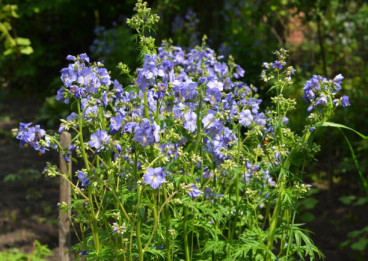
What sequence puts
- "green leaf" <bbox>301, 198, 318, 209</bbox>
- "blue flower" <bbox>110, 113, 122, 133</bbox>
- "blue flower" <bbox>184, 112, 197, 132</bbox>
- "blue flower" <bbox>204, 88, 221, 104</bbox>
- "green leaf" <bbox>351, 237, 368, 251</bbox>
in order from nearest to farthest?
"blue flower" <bbox>110, 113, 122, 133</bbox>, "blue flower" <bbox>184, 112, 197, 132</bbox>, "blue flower" <bbox>204, 88, 221, 104</bbox>, "green leaf" <bbox>351, 237, 368, 251</bbox>, "green leaf" <bbox>301, 198, 318, 209</bbox>

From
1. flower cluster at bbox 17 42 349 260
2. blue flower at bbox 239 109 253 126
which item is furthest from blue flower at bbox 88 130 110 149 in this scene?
blue flower at bbox 239 109 253 126

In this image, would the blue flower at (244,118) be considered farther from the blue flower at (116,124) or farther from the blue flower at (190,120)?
the blue flower at (116,124)

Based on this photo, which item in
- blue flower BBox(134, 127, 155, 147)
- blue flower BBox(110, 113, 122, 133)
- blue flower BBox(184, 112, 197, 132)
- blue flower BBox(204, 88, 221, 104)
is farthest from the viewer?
blue flower BBox(204, 88, 221, 104)

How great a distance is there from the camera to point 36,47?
8.82m

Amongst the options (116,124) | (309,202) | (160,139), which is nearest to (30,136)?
(116,124)

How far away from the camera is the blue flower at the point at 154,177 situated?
192cm

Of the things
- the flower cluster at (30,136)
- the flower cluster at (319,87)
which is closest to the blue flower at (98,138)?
the flower cluster at (30,136)

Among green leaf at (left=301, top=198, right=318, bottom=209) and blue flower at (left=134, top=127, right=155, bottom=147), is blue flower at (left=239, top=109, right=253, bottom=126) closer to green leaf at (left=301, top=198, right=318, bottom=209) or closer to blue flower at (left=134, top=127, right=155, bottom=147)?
blue flower at (left=134, top=127, right=155, bottom=147)

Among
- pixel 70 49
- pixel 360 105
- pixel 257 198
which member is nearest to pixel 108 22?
pixel 70 49

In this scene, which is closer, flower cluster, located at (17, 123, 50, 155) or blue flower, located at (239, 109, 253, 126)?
flower cluster, located at (17, 123, 50, 155)

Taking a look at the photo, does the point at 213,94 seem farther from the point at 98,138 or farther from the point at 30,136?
the point at 30,136

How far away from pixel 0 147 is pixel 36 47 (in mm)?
2786

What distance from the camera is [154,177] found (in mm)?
1940

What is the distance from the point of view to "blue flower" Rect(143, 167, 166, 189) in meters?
1.92
